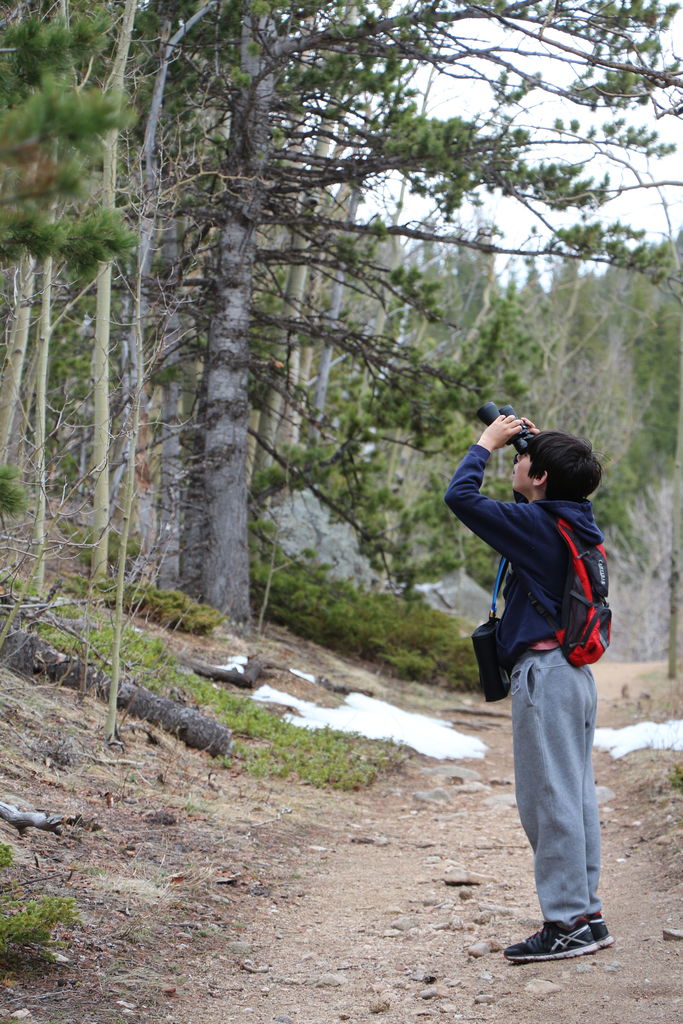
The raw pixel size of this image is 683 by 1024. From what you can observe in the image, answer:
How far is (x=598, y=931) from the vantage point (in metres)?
3.62

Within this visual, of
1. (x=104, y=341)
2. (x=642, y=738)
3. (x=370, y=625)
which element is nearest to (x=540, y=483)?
(x=104, y=341)

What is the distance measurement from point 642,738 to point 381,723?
264 cm

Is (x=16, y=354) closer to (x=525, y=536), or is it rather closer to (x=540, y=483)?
(x=540, y=483)

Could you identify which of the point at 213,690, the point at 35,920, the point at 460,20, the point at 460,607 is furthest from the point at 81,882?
the point at 460,607

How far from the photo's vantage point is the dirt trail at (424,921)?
3.28 m

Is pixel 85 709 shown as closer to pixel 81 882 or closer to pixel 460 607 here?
pixel 81 882

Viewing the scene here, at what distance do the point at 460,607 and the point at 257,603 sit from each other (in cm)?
1321

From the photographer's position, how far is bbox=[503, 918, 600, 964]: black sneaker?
11.6ft

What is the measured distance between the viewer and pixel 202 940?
389cm

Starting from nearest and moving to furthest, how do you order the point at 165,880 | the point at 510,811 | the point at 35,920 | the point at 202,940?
the point at 35,920 < the point at 202,940 < the point at 165,880 < the point at 510,811

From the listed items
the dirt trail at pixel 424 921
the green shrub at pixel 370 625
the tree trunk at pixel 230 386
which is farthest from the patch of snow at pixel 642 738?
the tree trunk at pixel 230 386

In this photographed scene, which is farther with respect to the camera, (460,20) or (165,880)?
(460,20)

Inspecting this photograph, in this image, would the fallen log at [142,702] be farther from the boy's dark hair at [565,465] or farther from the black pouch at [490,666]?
the boy's dark hair at [565,465]

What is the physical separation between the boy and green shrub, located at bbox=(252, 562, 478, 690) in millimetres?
8565
